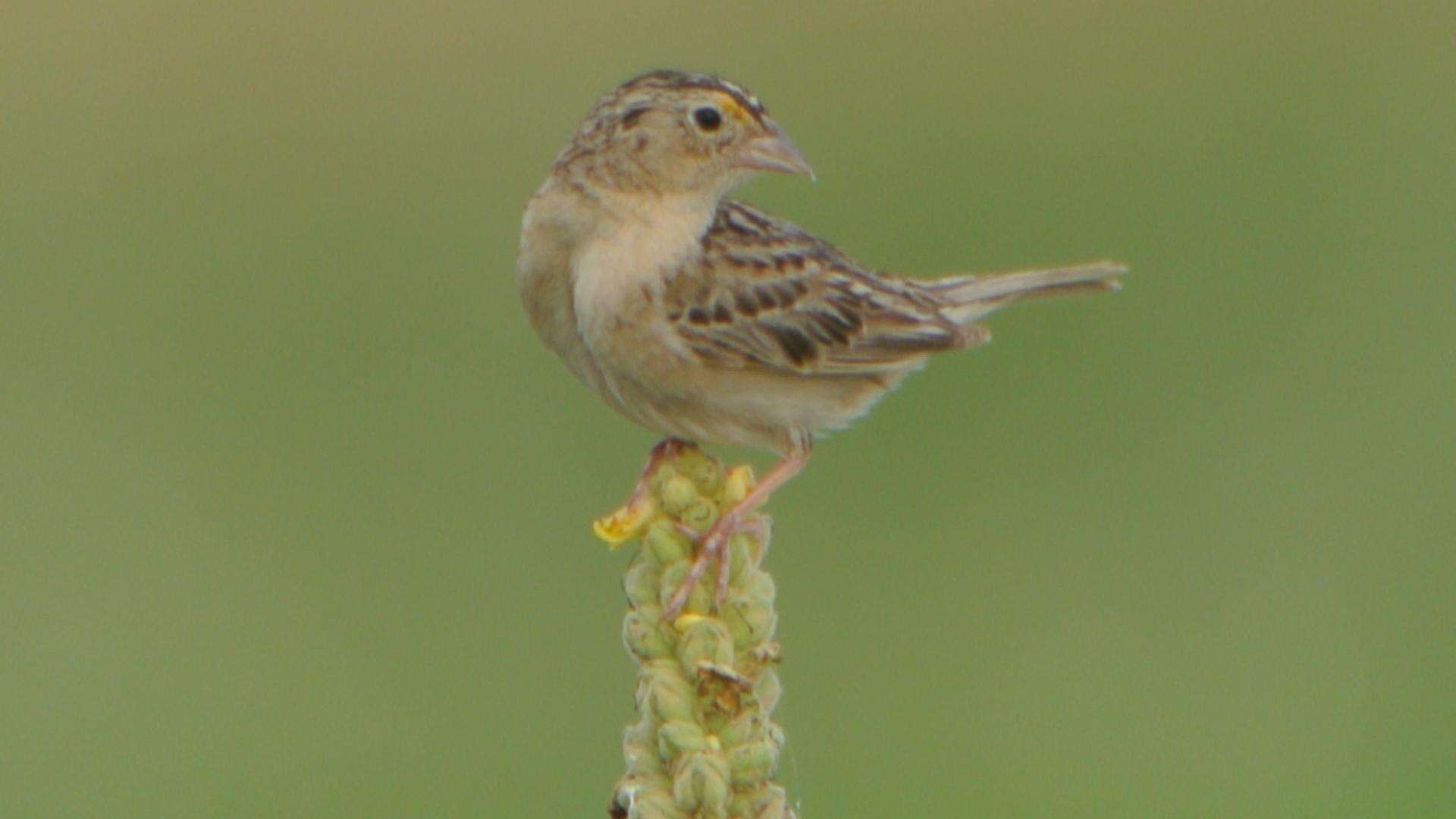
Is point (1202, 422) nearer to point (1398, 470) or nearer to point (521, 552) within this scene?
point (1398, 470)

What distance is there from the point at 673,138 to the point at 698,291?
33 centimetres

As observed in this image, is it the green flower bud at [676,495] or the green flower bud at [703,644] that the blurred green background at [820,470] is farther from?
the green flower bud at [703,644]

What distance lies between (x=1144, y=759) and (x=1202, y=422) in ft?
5.75

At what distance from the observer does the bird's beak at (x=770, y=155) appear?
232 inches

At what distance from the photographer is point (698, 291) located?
5902mm

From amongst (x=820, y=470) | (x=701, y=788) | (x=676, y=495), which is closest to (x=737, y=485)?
(x=676, y=495)

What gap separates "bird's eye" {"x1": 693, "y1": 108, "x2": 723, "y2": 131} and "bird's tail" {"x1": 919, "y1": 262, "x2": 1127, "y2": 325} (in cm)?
99

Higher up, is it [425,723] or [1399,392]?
[1399,392]

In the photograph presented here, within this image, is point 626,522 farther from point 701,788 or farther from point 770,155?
point 770,155

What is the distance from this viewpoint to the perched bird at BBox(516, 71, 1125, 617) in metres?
5.70

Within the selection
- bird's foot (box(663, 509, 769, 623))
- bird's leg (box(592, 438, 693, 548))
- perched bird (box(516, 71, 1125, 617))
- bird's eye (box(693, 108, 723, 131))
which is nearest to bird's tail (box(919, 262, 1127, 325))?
perched bird (box(516, 71, 1125, 617))

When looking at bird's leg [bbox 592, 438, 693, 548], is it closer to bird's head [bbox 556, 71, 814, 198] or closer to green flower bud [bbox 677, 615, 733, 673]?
green flower bud [bbox 677, 615, 733, 673]

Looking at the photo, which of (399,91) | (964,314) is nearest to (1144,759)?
(964,314)

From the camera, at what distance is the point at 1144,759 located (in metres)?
8.59
